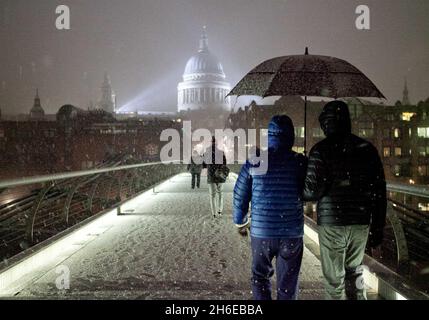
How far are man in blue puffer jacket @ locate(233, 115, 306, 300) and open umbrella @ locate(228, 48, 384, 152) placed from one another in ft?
8.36

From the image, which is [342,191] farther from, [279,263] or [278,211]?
[279,263]

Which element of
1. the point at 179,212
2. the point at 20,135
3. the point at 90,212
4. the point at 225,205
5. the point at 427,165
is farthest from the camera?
the point at 20,135

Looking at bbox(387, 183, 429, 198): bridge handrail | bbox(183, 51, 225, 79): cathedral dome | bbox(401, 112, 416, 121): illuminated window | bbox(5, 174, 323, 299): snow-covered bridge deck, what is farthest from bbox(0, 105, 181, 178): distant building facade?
bbox(387, 183, 429, 198): bridge handrail

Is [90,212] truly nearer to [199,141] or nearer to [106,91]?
[199,141]

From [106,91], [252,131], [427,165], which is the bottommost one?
[427,165]

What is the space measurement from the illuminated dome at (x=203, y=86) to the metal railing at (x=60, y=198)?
116 m

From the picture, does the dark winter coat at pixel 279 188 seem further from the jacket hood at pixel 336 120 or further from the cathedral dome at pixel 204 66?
the cathedral dome at pixel 204 66

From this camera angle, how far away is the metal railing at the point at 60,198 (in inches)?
260

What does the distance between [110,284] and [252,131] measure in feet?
250

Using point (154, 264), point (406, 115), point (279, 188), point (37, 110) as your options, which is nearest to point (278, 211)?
point (279, 188)

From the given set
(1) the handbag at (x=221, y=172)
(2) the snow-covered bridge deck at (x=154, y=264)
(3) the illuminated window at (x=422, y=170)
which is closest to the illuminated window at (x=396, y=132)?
(3) the illuminated window at (x=422, y=170)

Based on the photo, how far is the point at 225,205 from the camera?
13789 mm

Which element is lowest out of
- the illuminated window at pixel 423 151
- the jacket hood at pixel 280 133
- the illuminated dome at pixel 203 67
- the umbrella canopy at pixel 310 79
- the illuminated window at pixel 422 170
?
the illuminated window at pixel 422 170
